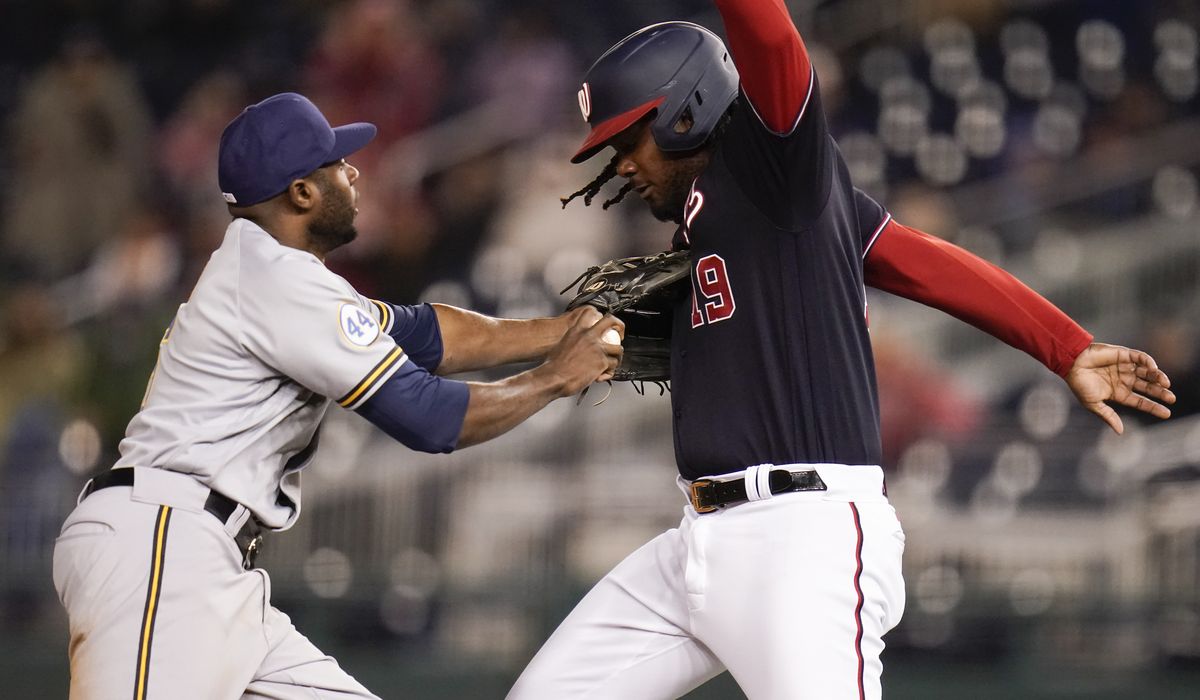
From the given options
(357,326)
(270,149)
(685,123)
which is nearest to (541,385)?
(357,326)

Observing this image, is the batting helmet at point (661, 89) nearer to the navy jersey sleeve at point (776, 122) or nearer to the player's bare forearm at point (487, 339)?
the navy jersey sleeve at point (776, 122)

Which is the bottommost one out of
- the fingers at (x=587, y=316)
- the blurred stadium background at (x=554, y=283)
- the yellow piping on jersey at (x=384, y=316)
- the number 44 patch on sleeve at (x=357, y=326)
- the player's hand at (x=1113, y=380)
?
the blurred stadium background at (x=554, y=283)

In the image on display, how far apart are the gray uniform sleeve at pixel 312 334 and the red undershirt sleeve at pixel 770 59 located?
1010 millimetres

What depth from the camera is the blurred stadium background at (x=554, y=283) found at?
5.93 meters

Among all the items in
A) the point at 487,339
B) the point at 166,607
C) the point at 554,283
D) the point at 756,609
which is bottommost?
the point at 554,283

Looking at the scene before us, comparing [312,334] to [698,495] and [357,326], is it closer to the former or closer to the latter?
[357,326]

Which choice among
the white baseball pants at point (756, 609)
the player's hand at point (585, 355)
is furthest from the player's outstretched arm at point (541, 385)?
the white baseball pants at point (756, 609)

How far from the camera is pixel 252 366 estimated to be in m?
3.16

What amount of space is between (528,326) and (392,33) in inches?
195

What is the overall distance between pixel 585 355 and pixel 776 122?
2.46 feet

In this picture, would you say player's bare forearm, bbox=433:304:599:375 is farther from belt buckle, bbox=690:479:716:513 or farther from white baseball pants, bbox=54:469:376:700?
white baseball pants, bbox=54:469:376:700

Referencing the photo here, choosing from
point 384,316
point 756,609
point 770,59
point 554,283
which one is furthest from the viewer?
point 554,283

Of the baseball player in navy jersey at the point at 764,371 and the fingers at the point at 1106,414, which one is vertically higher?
the baseball player in navy jersey at the point at 764,371

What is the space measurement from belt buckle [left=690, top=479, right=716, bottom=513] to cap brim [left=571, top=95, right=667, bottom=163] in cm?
76
